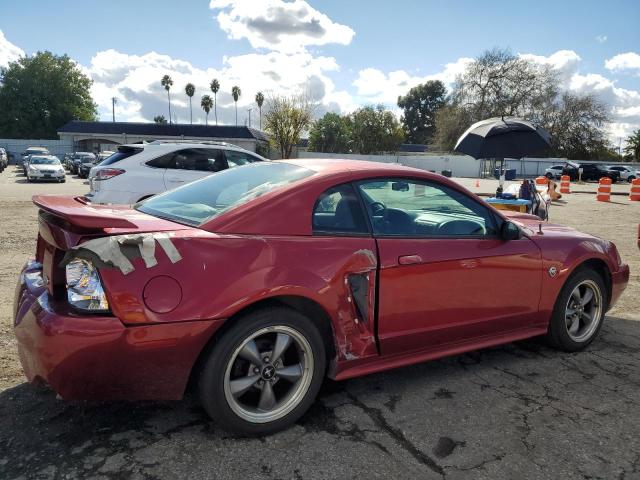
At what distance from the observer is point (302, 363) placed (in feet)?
8.97

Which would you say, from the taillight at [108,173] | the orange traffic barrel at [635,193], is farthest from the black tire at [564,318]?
the orange traffic barrel at [635,193]

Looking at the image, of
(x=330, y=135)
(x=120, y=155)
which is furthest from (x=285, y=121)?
(x=120, y=155)

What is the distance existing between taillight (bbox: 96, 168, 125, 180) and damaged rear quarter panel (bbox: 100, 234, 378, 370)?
19.8 feet

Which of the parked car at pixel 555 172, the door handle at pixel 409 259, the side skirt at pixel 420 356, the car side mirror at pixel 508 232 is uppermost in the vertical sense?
the car side mirror at pixel 508 232

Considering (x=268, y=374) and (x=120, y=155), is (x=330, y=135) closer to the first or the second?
(x=120, y=155)

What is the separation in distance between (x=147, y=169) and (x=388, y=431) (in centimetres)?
657

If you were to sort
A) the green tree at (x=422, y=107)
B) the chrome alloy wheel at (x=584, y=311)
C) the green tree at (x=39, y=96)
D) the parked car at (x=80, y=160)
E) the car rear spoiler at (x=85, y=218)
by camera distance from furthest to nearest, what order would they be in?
1. the green tree at (x=422, y=107)
2. the green tree at (x=39, y=96)
3. the parked car at (x=80, y=160)
4. the chrome alloy wheel at (x=584, y=311)
5. the car rear spoiler at (x=85, y=218)

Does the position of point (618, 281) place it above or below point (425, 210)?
below

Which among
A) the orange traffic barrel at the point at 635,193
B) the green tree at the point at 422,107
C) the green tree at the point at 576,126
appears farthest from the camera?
the green tree at the point at 422,107

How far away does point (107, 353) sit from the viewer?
2.26m

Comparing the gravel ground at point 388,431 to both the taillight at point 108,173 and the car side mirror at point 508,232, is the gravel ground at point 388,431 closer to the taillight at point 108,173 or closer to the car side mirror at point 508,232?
the car side mirror at point 508,232

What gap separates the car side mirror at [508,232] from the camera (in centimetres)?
344

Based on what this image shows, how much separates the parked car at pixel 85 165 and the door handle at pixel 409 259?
30502 mm

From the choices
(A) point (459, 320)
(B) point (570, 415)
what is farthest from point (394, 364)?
(B) point (570, 415)
